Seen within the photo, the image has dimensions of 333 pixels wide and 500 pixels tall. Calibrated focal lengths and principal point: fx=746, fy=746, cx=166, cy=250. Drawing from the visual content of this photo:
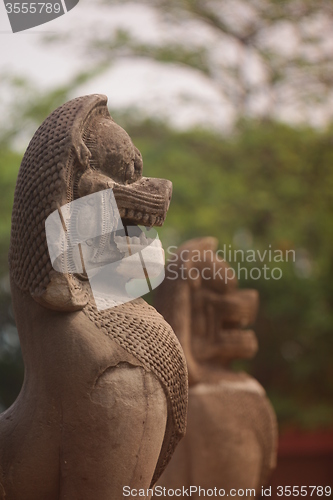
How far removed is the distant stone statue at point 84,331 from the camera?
7.13 feet

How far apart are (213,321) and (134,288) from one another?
1926mm

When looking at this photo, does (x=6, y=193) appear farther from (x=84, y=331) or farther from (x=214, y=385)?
(x=84, y=331)

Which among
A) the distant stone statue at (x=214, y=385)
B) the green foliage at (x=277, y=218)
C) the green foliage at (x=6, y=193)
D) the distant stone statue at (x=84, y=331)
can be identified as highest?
the distant stone statue at (x=84, y=331)

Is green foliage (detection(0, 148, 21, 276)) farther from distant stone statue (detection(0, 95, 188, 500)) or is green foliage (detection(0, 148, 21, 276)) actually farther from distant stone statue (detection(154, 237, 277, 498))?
distant stone statue (detection(0, 95, 188, 500))

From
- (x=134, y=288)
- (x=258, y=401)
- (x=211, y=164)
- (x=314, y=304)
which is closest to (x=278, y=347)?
(x=314, y=304)

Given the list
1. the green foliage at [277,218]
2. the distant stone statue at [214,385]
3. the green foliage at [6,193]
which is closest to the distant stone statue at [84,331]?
the distant stone statue at [214,385]

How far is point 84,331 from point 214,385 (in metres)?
2.07

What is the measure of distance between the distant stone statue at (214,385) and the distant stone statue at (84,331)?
60.6 inches

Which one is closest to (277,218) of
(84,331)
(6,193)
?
(6,193)

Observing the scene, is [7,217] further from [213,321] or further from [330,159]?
[213,321]

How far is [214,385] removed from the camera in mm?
4145

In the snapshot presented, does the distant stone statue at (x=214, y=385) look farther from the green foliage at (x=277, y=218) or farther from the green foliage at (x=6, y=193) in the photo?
the green foliage at (x=6, y=193)

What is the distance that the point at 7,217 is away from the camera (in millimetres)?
8898

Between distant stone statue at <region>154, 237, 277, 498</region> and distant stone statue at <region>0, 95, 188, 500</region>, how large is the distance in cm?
154
